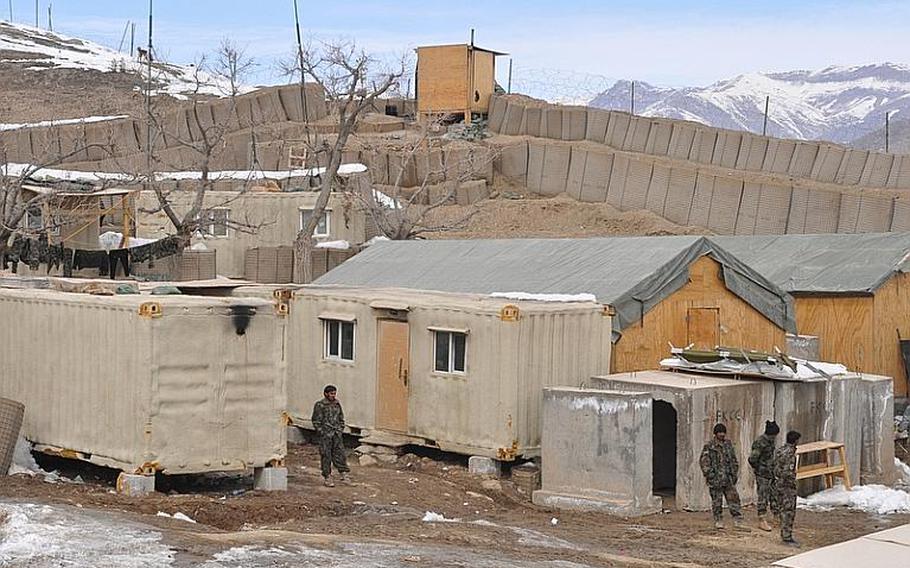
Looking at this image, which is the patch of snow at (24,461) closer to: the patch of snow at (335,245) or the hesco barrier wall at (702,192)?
the patch of snow at (335,245)

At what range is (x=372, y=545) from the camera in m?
11.3

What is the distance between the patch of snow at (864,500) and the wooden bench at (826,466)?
239 millimetres

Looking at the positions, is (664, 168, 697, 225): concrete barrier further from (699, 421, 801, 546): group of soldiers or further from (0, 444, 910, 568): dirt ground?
(699, 421, 801, 546): group of soldiers

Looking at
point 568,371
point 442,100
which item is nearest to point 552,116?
point 442,100

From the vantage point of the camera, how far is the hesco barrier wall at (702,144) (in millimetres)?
44719

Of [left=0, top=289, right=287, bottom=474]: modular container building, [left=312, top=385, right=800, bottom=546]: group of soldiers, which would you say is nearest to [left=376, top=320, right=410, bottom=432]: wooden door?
[left=0, top=289, right=287, bottom=474]: modular container building

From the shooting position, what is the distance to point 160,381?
1332 centimetres

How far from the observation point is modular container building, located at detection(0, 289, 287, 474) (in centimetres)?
1334

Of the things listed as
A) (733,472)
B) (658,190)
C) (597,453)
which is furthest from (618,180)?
(733,472)

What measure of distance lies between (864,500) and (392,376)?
612 cm

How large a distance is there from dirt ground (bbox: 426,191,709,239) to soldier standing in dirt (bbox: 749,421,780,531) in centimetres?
2632

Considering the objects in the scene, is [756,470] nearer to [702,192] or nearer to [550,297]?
[550,297]

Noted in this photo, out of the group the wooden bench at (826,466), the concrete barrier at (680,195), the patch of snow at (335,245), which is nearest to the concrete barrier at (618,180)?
the concrete barrier at (680,195)

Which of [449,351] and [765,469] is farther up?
[449,351]
